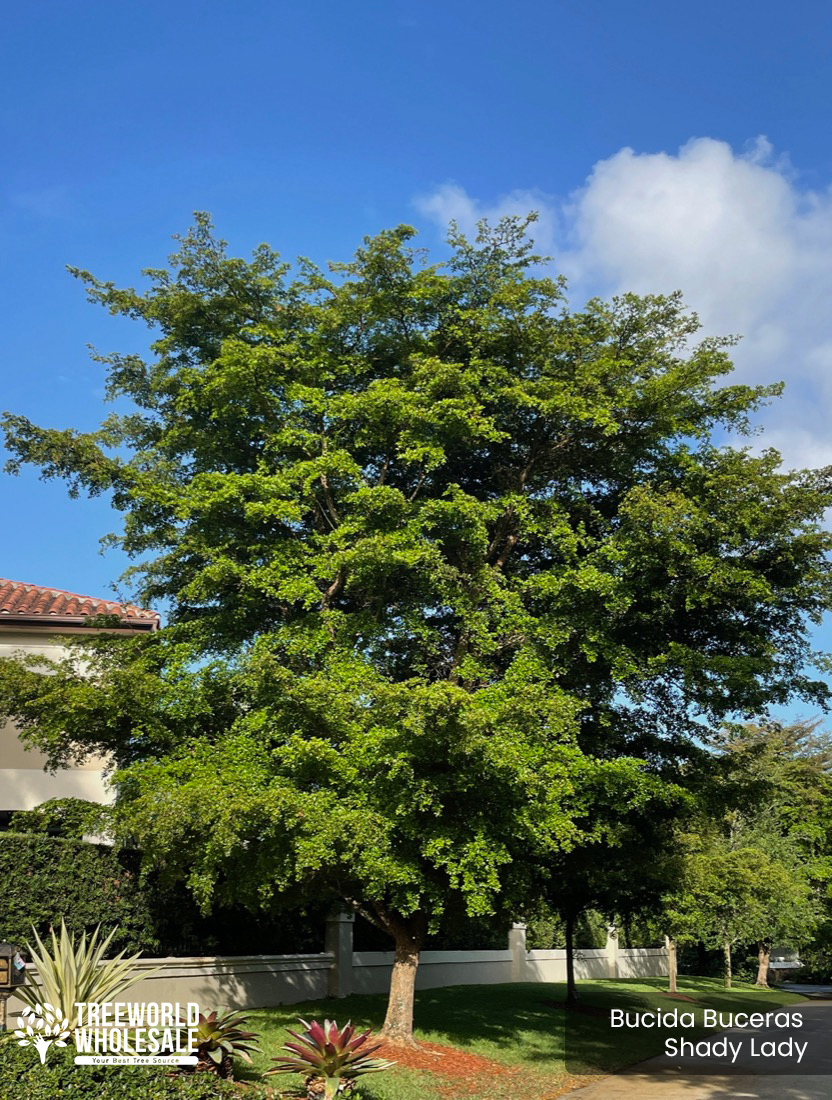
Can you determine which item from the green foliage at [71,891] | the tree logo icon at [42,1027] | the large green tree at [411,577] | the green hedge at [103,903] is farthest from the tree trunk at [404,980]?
the tree logo icon at [42,1027]

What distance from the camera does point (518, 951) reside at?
30.5 meters

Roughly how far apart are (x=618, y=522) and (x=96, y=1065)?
12.8m

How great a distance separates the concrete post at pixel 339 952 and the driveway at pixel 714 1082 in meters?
6.30

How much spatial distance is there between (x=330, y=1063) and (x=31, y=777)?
13.0 metres

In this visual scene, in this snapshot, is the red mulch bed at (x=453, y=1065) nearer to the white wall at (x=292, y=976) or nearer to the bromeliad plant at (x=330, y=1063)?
the bromeliad plant at (x=330, y=1063)

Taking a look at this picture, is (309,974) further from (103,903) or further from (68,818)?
(68,818)

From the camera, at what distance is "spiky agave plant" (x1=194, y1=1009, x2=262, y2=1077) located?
1022 centimetres

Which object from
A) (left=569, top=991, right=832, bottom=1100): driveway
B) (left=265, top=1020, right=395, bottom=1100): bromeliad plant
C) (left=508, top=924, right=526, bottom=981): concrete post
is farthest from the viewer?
(left=508, top=924, right=526, bottom=981): concrete post

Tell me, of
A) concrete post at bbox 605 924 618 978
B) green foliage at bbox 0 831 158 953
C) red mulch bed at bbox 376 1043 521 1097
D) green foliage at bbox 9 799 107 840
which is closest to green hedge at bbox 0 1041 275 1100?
red mulch bed at bbox 376 1043 521 1097

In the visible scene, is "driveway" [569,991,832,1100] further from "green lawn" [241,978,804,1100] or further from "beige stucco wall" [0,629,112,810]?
"beige stucco wall" [0,629,112,810]

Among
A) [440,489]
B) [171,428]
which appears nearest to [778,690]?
[440,489]

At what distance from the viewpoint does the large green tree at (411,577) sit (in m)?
13.3

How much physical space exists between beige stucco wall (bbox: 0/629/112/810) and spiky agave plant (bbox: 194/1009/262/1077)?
1052 centimetres

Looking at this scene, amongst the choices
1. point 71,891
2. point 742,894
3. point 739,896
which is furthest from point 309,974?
point 739,896
